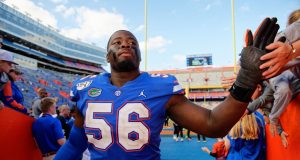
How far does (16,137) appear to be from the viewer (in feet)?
10.7

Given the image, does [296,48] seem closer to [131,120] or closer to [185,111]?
[185,111]

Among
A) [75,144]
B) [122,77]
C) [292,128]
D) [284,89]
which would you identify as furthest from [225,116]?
[292,128]

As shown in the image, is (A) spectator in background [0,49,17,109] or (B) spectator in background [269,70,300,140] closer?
(B) spectator in background [269,70,300,140]

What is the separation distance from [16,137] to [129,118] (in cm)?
232

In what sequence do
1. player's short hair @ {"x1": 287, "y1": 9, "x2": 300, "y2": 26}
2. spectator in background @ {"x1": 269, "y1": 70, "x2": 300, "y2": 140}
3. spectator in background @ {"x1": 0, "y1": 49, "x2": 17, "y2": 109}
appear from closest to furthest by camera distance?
player's short hair @ {"x1": 287, "y1": 9, "x2": 300, "y2": 26}
spectator in background @ {"x1": 269, "y1": 70, "x2": 300, "y2": 140}
spectator in background @ {"x1": 0, "y1": 49, "x2": 17, "y2": 109}

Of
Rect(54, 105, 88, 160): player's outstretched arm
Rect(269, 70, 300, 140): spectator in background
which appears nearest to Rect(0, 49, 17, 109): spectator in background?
Rect(54, 105, 88, 160): player's outstretched arm

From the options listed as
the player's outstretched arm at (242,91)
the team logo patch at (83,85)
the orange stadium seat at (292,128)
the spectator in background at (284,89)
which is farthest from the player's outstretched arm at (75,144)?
the orange stadium seat at (292,128)

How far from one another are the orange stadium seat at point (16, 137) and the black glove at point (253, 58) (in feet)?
8.69

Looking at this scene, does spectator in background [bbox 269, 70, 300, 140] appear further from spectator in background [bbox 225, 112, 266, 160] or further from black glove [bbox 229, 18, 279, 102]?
black glove [bbox 229, 18, 279, 102]

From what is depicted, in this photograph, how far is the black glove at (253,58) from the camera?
1226mm

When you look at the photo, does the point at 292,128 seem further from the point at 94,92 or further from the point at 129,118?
the point at 94,92

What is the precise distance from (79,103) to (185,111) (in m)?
0.74

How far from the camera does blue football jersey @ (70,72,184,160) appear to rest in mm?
1548

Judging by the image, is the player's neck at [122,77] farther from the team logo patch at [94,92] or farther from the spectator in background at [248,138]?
the spectator in background at [248,138]
